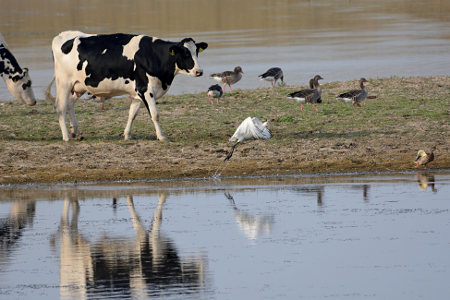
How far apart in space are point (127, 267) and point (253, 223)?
252 cm

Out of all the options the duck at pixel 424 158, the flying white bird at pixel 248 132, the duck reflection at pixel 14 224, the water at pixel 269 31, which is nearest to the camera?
the duck reflection at pixel 14 224

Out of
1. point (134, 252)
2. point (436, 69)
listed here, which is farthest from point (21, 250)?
point (436, 69)

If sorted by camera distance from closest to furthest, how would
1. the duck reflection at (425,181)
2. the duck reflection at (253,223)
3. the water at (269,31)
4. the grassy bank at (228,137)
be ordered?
1. the duck reflection at (253,223)
2. the duck reflection at (425,181)
3. the grassy bank at (228,137)
4. the water at (269,31)

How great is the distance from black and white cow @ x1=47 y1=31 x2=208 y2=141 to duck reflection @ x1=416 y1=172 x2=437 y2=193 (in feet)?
16.9

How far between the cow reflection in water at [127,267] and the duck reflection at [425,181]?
4.47 meters

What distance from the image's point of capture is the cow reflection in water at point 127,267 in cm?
945

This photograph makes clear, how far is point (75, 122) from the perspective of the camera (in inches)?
755

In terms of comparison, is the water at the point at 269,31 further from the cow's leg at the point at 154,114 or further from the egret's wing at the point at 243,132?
the egret's wing at the point at 243,132

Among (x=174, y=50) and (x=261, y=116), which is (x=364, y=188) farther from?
(x=261, y=116)

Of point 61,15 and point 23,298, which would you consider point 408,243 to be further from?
point 61,15


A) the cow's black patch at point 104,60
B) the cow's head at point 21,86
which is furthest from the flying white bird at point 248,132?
the cow's head at point 21,86

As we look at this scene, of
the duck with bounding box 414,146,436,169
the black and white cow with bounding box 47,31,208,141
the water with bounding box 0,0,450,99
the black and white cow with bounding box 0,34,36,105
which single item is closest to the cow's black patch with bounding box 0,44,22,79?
the black and white cow with bounding box 0,34,36,105

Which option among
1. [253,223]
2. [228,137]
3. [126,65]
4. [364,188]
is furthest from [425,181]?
[126,65]

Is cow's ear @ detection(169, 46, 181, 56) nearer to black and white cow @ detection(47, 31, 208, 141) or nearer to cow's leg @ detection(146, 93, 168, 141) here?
black and white cow @ detection(47, 31, 208, 141)
